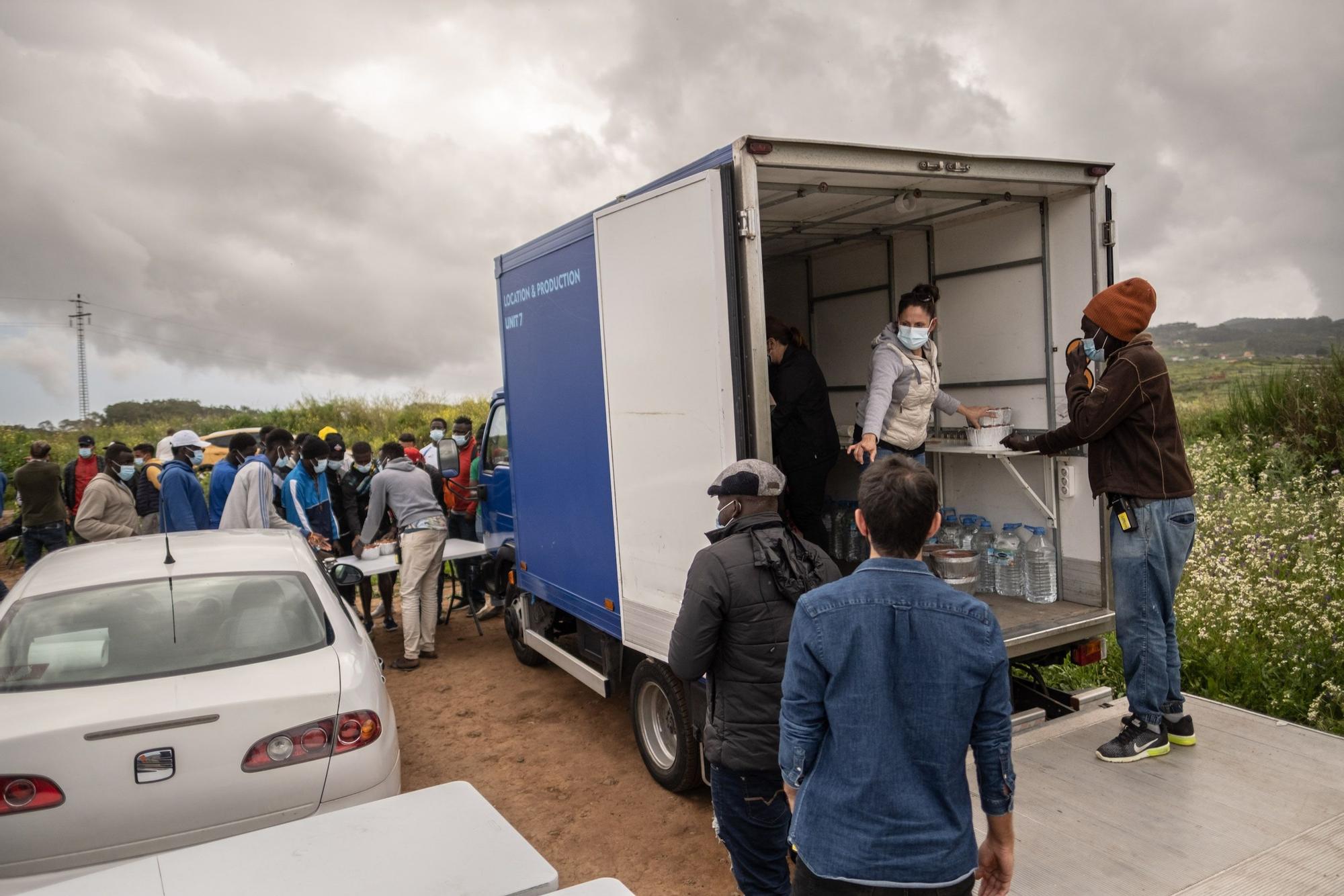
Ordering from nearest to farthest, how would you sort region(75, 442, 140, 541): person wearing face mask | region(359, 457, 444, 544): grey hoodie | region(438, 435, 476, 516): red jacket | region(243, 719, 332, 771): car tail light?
1. region(243, 719, 332, 771): car tail light
2. region(359, 457, 444, 544): grey hoodie
3. region(75, 442, 140, 541): person wearing face mask
4. region(438, 435, 476, 516): red jacket

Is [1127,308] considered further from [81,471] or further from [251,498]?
[81,471]

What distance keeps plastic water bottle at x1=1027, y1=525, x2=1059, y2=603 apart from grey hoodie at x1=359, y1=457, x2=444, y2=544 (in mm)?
4892

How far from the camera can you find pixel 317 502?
8.39 metres

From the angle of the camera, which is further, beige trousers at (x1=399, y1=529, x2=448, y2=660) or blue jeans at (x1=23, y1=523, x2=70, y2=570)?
blue jeans at (x1=23, y1=523, x2=70, y2=570)

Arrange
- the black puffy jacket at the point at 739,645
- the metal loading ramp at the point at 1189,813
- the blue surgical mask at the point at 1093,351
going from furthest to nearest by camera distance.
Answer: the blue surgical mask at the point at 1093,351 < the black puffy jacket at the point at 739,645 < the metal loading ramp at the point at 1189,813

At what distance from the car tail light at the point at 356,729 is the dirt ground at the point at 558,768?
1201 millimetres

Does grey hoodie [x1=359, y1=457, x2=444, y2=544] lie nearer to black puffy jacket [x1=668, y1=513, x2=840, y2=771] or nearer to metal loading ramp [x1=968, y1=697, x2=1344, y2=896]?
black puffy jacket [x1=668, y1=513, x2=840, y2=771]

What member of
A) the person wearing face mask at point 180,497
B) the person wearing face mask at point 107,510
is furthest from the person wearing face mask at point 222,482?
the person wearing face mask at point 107,510

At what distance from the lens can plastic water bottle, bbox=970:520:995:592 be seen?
5262 millimetres

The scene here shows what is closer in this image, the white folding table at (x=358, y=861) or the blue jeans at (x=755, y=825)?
the white folding table at (x=358, y=861)

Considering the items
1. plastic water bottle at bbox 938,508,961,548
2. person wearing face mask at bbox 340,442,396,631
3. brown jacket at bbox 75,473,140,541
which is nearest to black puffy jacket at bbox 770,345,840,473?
plastic water bottle at bbox 938,508,961,548

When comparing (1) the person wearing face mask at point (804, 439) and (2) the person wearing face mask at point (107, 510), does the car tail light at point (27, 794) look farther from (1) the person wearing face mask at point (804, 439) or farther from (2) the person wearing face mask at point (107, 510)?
(2) the person wearing face mask at point (107, 510)

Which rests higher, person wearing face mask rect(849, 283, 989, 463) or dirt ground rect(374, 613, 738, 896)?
person wearing face mask rect(849, 283, 989, 463)

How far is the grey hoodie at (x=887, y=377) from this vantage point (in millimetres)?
4723
